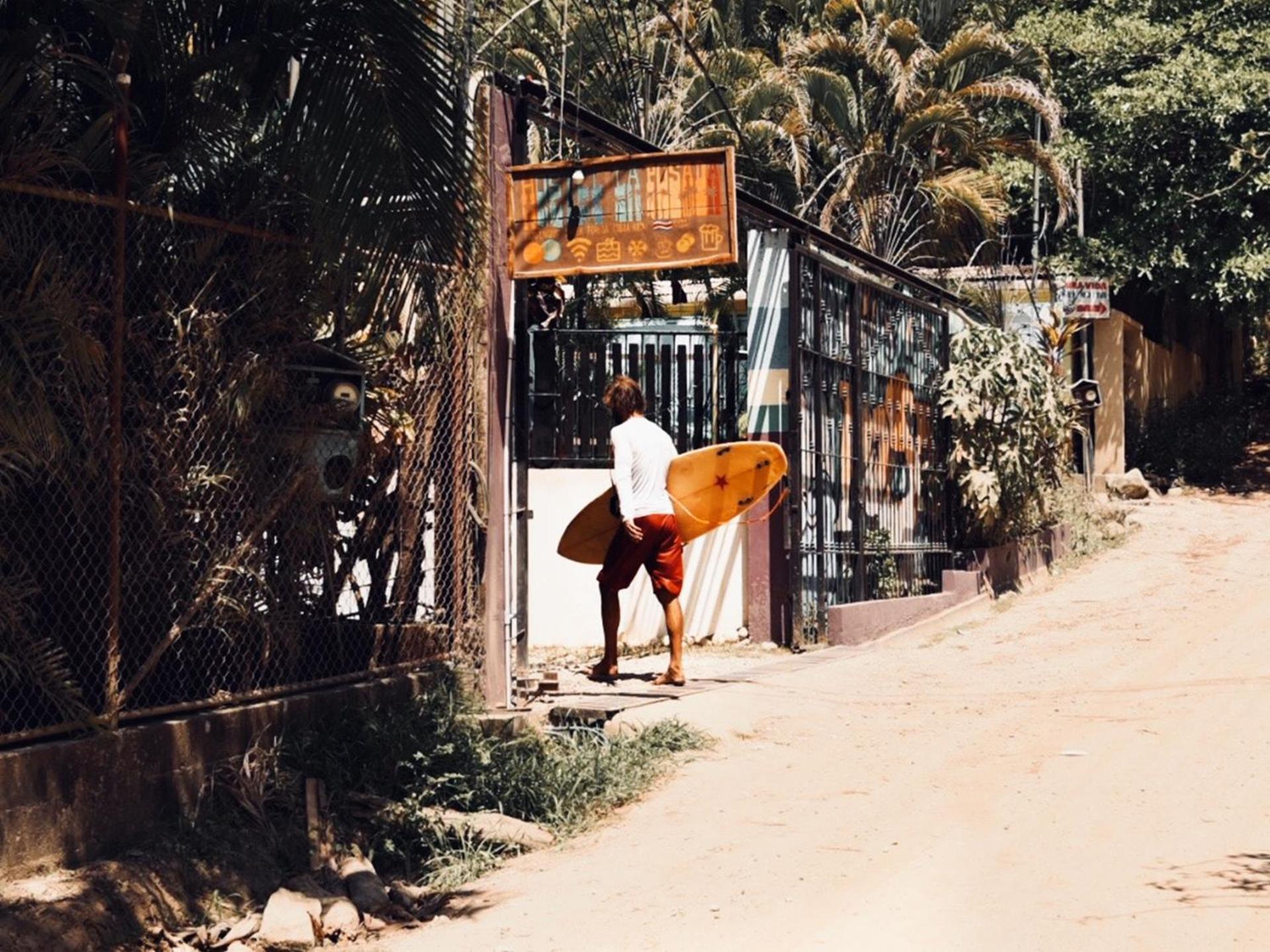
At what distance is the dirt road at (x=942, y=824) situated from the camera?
573cm

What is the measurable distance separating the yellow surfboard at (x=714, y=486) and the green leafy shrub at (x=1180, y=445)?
14700 mm

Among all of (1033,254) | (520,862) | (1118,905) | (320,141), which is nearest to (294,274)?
(320,141)

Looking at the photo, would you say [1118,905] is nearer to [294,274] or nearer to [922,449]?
[294,274]

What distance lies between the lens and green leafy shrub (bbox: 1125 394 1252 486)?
80.0 ft

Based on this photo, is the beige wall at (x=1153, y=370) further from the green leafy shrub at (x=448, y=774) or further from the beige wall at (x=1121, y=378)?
the green leafy shrub at (x=448, y=774)

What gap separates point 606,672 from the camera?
10.3 metres

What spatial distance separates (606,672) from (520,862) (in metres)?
3.12

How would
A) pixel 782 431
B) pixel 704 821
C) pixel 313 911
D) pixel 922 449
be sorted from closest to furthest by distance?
1. pixel 313 911
2. pixel 704 821
3. pixel 782 431
4. pixel 922 449

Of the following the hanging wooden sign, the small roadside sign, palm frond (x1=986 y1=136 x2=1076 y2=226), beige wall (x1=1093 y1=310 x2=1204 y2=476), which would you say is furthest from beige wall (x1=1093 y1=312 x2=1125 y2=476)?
the hanging wooden sign

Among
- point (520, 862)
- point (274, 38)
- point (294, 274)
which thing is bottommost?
point (520, 862)

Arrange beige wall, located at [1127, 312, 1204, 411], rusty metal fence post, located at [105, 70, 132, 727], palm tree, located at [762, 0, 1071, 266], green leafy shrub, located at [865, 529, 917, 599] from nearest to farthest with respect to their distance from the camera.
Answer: rusty metal fence post, located at [105, 70, 132, 727] < green leafy shrub, located at [865, 529, 917, 599] < palm tree, located at [762, 0, 1071, 266] < beige wall, located at [1127, 312, 1204, 411]

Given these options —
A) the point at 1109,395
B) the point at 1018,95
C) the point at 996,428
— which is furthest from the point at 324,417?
the point at 1109,395

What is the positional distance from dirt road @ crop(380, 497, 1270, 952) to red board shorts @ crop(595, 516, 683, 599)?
796 millimetres

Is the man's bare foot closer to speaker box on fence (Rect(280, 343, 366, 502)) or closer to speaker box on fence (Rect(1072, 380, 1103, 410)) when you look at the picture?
speaker box on fence (Rect(280, 343, 366, 502))
